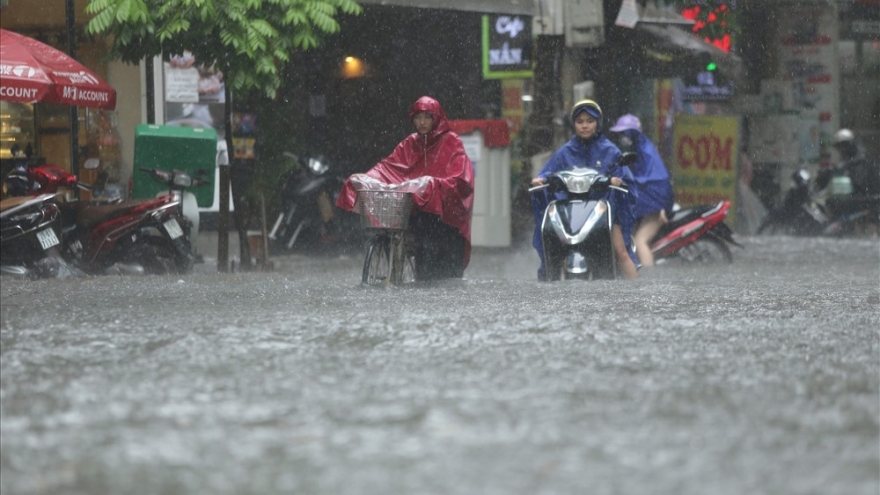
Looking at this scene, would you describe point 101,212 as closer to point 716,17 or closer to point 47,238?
point 47,238

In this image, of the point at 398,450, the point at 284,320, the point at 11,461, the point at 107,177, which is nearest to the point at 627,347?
the point at 284,320

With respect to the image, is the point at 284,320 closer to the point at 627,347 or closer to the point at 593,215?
the point at 627,347

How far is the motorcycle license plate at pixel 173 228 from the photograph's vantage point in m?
13.0

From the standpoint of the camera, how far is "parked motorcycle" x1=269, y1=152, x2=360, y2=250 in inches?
699

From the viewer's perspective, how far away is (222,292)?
10328mm

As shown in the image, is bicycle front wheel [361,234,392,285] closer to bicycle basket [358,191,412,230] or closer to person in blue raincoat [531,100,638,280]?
bicycle basket [358,191,412,230]

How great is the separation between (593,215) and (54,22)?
7395mm

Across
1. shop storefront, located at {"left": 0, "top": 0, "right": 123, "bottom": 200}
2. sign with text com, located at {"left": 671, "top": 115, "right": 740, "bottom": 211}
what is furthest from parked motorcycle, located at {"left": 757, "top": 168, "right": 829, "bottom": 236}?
shop storefront, located at {"left": 0, "top": 0, "right": 123, "bottom": 200}

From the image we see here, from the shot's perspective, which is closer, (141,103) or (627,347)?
(627,347)

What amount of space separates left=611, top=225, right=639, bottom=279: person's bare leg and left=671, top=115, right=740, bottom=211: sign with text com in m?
10.2

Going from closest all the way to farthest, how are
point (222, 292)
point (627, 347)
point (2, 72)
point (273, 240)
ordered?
point (627, 347), point (222, 292), point (2, 72), point (273, 240)

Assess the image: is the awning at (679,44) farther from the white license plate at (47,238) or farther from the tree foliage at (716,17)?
the white license plate at (47,238)


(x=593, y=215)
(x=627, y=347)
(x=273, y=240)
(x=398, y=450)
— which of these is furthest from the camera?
(x=273, y=240)

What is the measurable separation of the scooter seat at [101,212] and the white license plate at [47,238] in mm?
668
